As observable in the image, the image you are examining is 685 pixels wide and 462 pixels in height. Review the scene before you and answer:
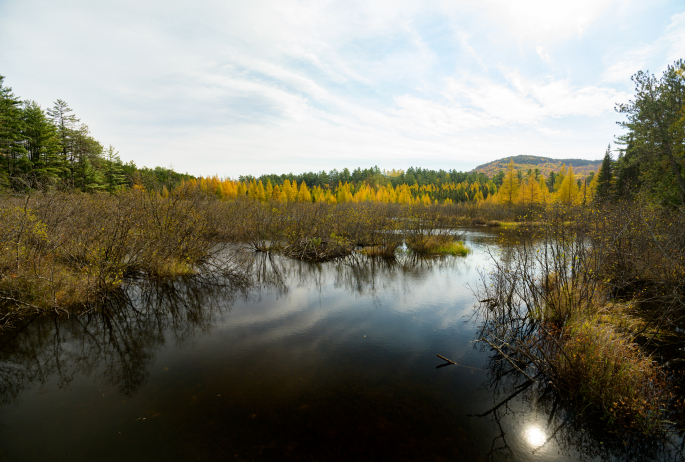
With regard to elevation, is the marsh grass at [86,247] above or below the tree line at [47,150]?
below

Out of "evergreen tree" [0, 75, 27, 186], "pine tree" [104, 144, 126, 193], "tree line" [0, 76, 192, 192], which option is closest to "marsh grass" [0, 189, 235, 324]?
"tree line" [0, 76, 192, 192]

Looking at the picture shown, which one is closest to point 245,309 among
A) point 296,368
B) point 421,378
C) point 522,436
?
point 296,368

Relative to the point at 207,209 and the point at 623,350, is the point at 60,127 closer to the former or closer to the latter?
the point at 207,209

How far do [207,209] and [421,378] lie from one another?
15.3 metres

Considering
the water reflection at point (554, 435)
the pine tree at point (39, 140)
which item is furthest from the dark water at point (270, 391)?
the pine tree at point (39, 140)

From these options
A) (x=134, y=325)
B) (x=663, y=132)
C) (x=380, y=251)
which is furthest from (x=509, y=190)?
(x=134, y=325)

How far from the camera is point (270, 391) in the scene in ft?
19.0

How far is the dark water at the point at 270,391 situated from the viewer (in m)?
4.44

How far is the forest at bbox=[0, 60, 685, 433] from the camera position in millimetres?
5602

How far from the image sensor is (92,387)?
5848 millimetres

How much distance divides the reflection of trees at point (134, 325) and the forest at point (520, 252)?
77 centimetres

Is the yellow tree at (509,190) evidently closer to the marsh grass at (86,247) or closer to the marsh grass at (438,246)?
the marsh grass at (438,246)

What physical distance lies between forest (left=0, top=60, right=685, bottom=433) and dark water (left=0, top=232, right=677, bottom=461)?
0.83 metres

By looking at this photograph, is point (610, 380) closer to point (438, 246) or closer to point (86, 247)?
point (86, 247)
